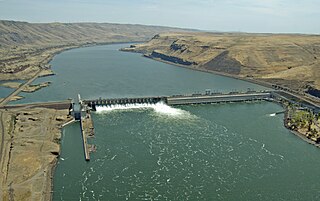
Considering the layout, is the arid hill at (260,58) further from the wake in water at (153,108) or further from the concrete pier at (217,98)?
the wake in water at (153,108)

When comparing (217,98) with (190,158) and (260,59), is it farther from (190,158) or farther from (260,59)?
(260,59)

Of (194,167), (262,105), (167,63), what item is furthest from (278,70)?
(194,167)

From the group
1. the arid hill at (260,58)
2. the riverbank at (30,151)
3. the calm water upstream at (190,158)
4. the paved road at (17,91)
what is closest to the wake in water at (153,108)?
the calm water upstream at (190,158)

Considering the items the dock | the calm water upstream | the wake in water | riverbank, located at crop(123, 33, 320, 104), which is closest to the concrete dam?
the wake in water

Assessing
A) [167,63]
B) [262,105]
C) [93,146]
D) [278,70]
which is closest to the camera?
[93,146]

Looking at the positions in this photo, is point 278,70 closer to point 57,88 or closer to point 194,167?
point 57,88

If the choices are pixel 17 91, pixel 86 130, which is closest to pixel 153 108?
pixel 86 130
